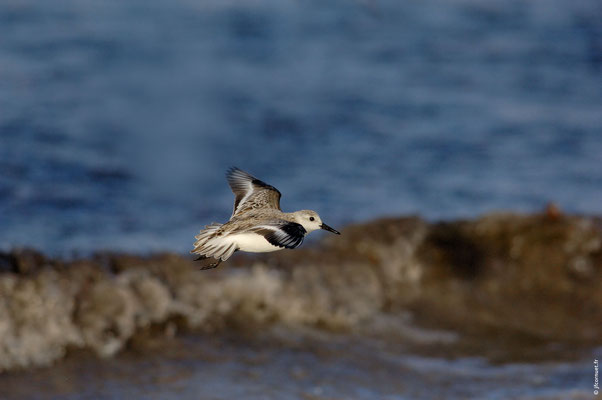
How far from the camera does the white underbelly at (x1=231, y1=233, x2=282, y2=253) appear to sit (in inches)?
152

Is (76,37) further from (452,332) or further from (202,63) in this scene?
(452,332)

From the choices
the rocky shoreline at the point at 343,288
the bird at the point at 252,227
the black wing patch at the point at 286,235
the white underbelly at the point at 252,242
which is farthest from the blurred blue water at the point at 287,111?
the black wing patch at the point at 286,235

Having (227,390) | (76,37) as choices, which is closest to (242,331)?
(227,390)

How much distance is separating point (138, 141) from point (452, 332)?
504cm

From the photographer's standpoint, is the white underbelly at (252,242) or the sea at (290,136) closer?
the white underbelly at (252,242)

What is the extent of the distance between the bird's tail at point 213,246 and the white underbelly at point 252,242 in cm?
4

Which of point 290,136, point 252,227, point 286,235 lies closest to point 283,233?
point 286,235

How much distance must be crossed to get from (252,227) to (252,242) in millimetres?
152

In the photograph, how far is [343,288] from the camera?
349 inches

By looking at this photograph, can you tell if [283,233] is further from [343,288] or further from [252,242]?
[343,288]

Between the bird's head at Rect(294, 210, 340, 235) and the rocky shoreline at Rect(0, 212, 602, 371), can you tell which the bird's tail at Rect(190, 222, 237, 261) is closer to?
the bird's head at Rect(294, 210, 340, 235)

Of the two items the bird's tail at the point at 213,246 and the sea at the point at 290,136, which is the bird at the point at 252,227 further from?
the sea at the point at 290,136

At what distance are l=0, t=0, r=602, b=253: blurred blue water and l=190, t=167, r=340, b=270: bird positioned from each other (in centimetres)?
417

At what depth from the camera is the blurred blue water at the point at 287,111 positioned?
10.3 meters
